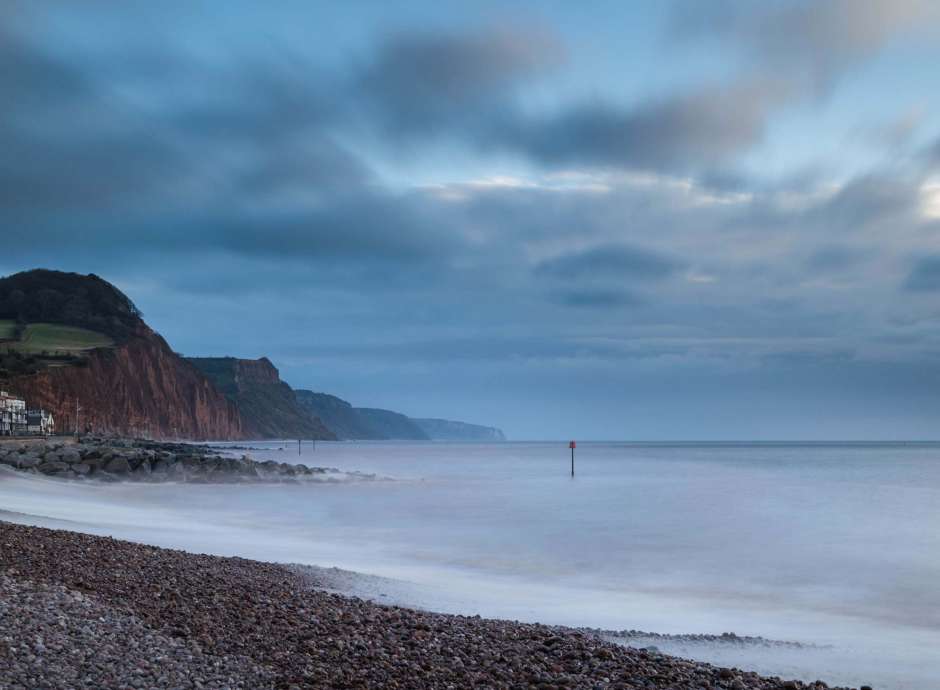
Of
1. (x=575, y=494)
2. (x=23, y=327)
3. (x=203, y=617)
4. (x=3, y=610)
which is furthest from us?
(x=23, y=327)

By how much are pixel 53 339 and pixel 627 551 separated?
121278 mm

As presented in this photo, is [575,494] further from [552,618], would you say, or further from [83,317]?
[83,317]

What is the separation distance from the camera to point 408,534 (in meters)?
20.9

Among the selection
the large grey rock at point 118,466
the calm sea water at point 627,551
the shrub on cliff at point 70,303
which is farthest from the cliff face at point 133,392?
the calm sea water at point 627,551

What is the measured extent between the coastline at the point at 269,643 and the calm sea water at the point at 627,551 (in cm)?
205

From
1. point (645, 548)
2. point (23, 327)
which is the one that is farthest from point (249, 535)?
point (23, 327)

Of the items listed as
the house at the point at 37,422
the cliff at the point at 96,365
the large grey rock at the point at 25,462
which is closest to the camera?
the large grey rock at the point at 25,462

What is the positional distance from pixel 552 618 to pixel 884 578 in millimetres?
8575

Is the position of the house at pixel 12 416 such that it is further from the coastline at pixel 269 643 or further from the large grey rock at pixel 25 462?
the coastline at pixel 269 643

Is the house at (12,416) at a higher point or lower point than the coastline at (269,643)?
higher

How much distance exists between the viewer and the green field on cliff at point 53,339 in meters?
114

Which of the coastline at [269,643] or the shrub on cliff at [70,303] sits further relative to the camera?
the shrub on cliff at [70,303]

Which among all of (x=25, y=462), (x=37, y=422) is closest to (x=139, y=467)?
(x=25, y=462)

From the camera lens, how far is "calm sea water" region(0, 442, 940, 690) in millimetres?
10047
